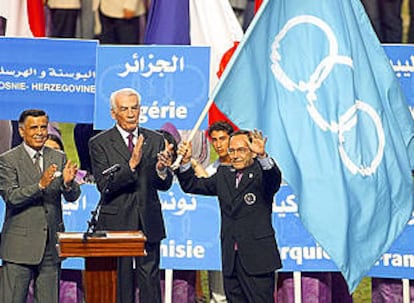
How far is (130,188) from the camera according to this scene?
16547 millimetres

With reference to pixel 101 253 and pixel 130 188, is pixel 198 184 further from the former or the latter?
pixel 101 253

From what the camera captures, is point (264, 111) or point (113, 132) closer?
point (264, 111)

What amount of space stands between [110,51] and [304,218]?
2.78m

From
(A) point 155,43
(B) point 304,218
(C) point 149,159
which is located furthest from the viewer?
(A) point 155,43

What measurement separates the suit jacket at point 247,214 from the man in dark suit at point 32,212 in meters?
1.08

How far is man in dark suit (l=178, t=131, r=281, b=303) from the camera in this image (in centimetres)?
1619

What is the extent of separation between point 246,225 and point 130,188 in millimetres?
1004

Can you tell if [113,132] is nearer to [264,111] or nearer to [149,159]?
[149,159]

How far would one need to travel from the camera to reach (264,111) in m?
15.5

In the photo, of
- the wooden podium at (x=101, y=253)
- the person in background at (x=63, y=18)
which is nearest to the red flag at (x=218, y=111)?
the wooden podium at (x=101, y=253)

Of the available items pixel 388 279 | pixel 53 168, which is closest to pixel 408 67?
pixel 388 279

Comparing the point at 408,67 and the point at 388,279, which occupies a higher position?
the point at 408,67

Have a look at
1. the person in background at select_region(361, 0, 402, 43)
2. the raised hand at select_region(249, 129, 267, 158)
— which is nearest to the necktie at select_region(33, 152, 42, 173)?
the raised hand at select_region(249, 129, 267, 158)

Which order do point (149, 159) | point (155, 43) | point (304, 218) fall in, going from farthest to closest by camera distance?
point (155, 43) → point (149, 159) → point (304, 218)
